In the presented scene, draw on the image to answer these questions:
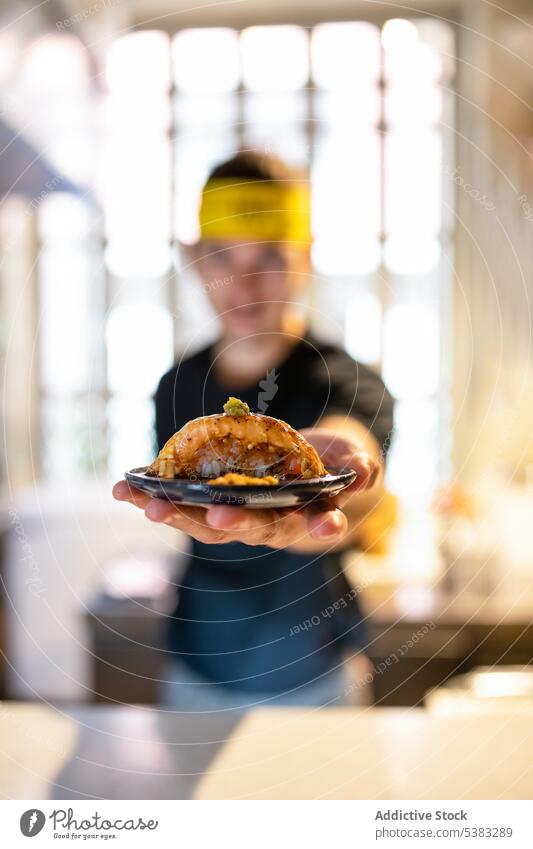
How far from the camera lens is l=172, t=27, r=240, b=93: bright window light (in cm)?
219

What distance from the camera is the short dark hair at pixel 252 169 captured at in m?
0.96

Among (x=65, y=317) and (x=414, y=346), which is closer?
(x=414, y=346)

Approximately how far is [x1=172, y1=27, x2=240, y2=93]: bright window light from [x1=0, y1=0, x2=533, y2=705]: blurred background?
0.02m

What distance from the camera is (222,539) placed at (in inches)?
21.2

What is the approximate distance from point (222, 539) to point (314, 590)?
0.55m

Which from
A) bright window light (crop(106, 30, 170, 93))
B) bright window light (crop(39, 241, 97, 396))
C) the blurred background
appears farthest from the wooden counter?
bright window light (crop(39, 241, 97, 396))

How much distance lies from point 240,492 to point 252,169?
2.23 ft

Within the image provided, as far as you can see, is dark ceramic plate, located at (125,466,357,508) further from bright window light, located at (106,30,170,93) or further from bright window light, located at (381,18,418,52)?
bright window light, located at (381,18,418,52)

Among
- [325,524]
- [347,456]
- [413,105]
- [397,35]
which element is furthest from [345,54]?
[325,524]

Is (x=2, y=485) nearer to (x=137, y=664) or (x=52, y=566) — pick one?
(x=52, y=566)

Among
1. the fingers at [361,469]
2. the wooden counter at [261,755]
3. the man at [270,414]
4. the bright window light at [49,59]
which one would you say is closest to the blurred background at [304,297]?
the bright window light at [49,59]

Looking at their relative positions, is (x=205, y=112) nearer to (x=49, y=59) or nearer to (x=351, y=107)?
(x=351, y=107)

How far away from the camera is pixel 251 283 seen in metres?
1.13
